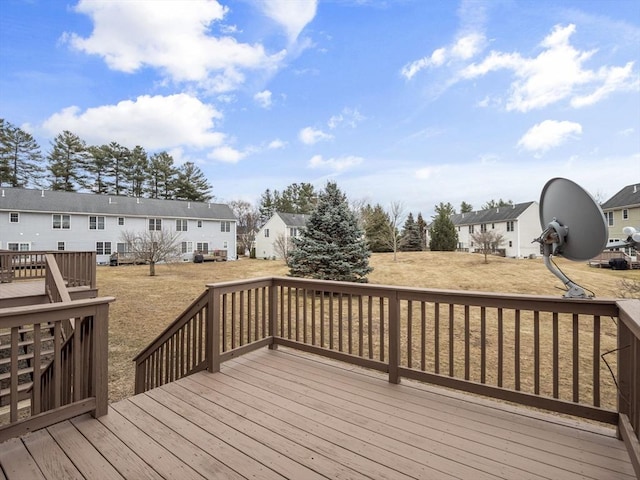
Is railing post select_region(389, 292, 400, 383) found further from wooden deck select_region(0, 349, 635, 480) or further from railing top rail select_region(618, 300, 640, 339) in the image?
railing top rail select_region(618, 300, 640, 339)

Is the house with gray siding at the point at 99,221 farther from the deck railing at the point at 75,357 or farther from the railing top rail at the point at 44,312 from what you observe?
the railing top rail at the point at 44,312

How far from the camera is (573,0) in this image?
668 cm

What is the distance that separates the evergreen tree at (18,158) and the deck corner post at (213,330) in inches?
1466

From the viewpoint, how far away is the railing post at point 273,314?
4059mm

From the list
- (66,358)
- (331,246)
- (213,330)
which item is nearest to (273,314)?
(213,330)

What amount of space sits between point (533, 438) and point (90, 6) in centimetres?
1248

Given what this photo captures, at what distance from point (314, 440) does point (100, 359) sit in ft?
5.81

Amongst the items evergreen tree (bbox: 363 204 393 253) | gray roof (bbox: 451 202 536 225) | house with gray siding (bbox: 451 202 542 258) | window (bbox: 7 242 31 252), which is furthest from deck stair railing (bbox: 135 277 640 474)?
gray roof (bbox: 451 202 536 225)

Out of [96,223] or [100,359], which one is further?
[96,223]

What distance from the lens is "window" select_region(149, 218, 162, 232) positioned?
25.9 metres

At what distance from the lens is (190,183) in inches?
1422

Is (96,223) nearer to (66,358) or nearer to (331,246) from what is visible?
(331,246)

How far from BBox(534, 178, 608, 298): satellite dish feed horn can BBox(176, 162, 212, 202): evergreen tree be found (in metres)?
38.0

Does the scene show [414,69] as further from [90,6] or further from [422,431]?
[422,431]
